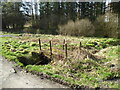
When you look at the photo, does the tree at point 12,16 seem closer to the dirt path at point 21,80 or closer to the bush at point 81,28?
the bush at point 81,28

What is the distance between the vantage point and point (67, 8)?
3203 centimetres

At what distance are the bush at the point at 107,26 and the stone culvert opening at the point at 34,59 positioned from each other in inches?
468

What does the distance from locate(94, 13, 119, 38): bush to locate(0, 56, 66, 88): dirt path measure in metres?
14.1

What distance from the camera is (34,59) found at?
8461mm

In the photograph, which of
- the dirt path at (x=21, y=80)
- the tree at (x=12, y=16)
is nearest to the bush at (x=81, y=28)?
the dirt path at (x=21, y=80)

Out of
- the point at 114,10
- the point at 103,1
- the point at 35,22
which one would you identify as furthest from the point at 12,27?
the point at 114,10

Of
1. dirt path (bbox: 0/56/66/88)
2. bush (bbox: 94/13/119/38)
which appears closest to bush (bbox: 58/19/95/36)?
bush (bbox: 94/13/119/38)

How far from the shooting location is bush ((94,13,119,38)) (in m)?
16.9

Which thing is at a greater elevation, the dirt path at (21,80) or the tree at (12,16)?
the tree at (12,16)

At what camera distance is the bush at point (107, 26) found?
16861mm

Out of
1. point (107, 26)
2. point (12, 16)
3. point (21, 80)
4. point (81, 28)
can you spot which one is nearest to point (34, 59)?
point (21, 80)

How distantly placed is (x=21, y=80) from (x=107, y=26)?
15628 mm

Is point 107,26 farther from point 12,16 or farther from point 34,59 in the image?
point 12,16

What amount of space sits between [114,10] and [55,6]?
17.6 metres
